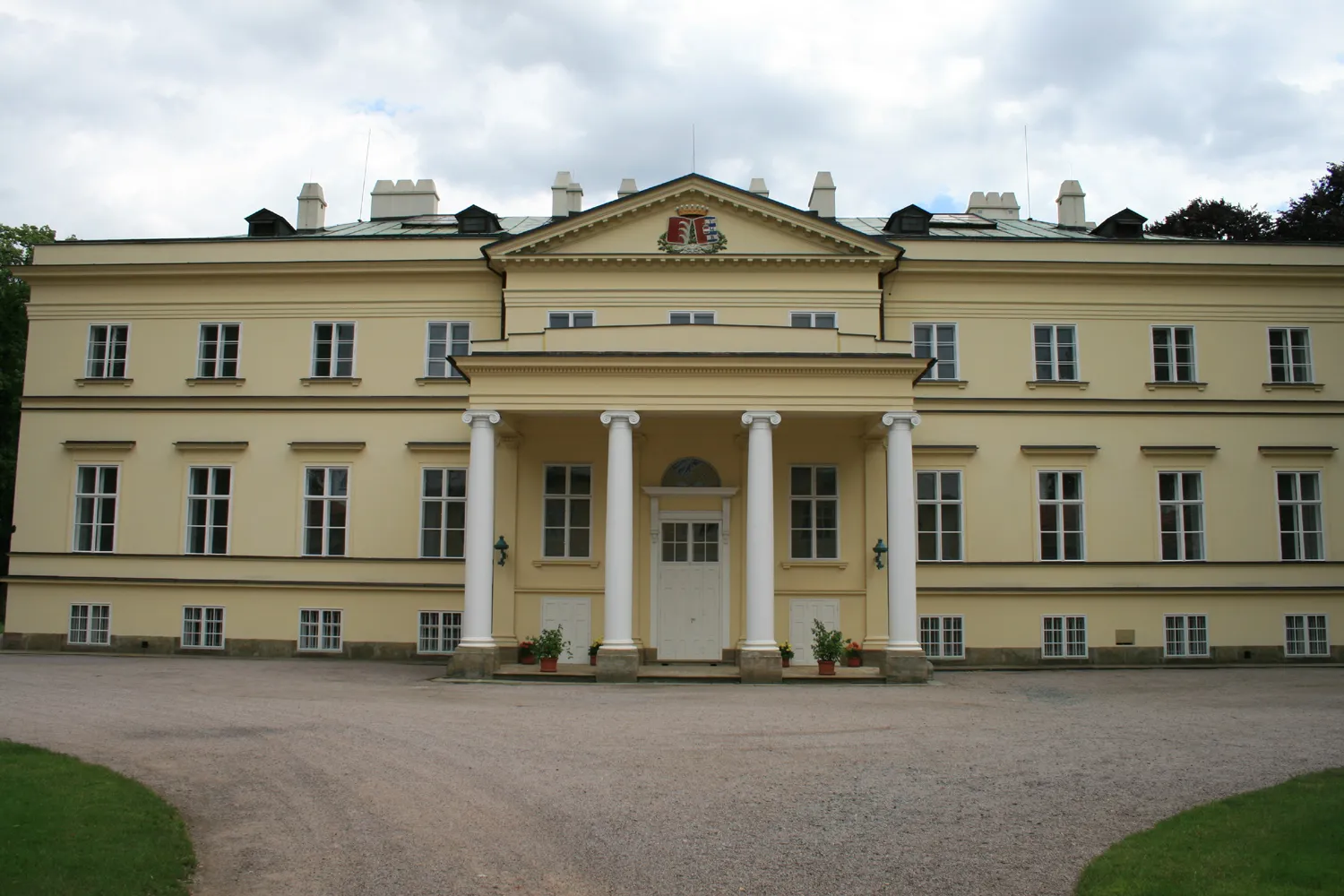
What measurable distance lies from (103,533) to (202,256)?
6857 millimetres

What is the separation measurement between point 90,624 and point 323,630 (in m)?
5.52

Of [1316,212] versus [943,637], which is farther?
[1316,212]

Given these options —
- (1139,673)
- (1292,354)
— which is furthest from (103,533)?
(1292,354)

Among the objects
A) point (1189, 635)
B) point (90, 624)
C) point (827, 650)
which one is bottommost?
point (827, 650)

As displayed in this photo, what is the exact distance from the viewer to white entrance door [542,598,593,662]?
23641mm

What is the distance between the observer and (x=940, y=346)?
83.3 feet

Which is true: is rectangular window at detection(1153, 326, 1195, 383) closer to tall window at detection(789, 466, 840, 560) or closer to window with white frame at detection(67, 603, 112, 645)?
tall window at detection(789, 466, 840, 560)

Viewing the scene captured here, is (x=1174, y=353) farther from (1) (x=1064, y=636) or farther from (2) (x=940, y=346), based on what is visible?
(1) (x=1064, y=636)

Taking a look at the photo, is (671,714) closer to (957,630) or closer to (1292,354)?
(957,630)

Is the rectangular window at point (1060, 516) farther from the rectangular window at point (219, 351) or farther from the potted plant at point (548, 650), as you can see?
the rectangular window at point (219, 351)

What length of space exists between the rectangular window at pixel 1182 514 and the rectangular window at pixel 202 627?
21332 millimetres

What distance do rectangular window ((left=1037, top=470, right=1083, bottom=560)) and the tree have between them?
15.0 m

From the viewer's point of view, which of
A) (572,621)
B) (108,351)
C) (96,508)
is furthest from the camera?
(108,351)

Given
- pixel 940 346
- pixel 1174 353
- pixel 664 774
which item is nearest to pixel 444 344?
pixel 940 346
